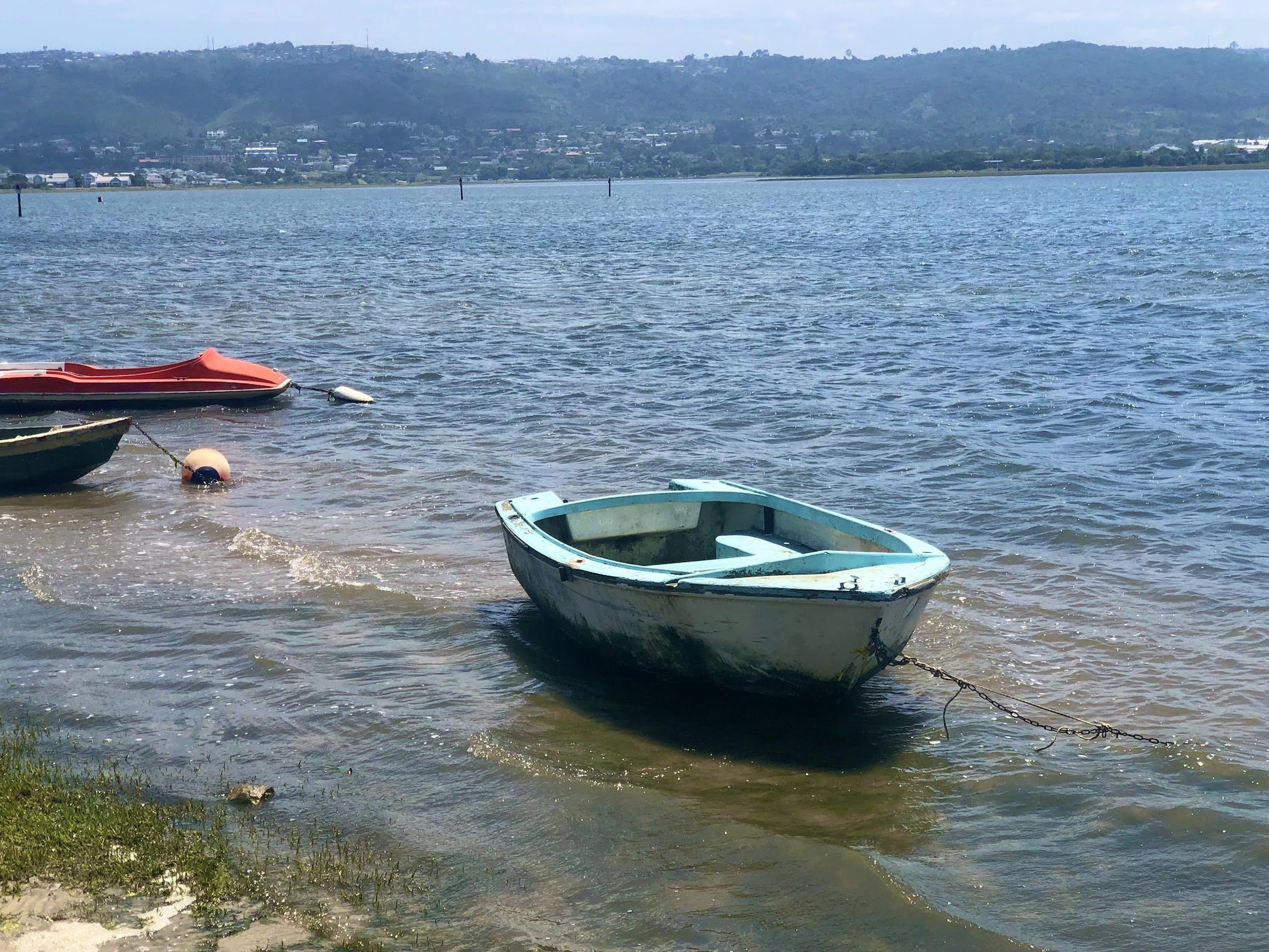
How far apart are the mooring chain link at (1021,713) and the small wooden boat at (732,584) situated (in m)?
0.05

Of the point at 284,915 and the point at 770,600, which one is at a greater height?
the point at 770,600

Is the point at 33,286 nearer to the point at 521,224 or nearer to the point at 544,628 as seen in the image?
the point at 544,628

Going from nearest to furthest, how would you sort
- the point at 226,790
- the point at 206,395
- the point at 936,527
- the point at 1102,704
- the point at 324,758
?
1. the point at 226,790
2. the point at 324,758
3. the point at 1102,704
4. the point at 936,527
5. the point at 206,395

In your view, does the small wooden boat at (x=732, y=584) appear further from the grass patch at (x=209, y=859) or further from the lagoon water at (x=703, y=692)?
the grass patch at (x=209, y=859)

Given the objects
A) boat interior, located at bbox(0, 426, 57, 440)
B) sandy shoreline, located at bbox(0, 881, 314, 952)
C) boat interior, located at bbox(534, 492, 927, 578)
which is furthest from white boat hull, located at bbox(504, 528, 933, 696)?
boat interior, located at bbox(0, 426, 57, 440)

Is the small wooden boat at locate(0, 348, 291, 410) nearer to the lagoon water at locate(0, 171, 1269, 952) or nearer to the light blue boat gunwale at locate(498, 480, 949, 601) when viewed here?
the lagoon water at locate(0, 171, 1269, 952)

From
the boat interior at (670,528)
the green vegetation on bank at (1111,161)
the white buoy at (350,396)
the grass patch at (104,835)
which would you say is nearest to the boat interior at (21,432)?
the white buoy at (350,396)

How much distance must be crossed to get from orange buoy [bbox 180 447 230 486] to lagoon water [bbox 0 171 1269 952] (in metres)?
0.36

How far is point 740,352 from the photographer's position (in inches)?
1096

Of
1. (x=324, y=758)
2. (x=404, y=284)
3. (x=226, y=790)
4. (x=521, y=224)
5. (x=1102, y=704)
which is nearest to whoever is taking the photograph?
(x=226, y=790)

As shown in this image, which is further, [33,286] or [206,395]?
[33,286]

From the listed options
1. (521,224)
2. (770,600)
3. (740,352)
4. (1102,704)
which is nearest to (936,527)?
(1102,704)

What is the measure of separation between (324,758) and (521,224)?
291 ft

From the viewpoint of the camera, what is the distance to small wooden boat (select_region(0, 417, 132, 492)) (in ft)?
51.2
